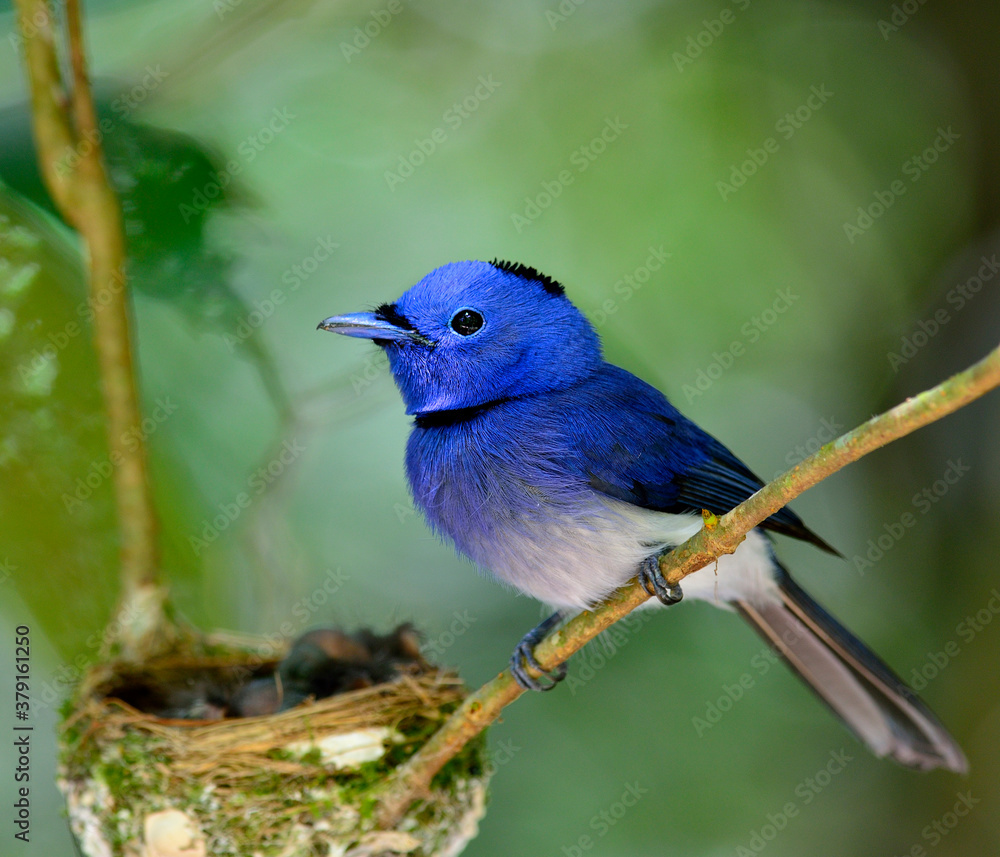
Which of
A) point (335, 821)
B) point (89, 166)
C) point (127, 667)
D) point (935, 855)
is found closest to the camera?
point (335, 821)

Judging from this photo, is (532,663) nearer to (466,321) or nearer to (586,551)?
(586,551)

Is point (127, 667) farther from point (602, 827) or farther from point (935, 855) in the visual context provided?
point (935, 855)

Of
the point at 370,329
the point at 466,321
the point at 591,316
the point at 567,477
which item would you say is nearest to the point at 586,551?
the point at 567,477

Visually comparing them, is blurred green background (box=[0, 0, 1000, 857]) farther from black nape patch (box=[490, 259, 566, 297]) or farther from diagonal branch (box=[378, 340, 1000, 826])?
diagonal branch (box=[378, 340, 1000, 826])

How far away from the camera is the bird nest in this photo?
283 centimetres

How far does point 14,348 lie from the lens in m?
3.68

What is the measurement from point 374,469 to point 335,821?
2.32 m

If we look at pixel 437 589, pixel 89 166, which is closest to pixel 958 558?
pixel 437 589

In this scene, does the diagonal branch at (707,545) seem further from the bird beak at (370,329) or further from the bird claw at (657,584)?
the bird beak at (370,329)

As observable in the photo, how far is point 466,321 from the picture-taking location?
3.05 meters

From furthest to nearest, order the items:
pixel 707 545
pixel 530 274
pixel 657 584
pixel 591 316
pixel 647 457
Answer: pixel 591 316
pixel 530 274
pixel 647 457
pixel 657 584
pixel 707 545

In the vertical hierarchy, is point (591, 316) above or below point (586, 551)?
above

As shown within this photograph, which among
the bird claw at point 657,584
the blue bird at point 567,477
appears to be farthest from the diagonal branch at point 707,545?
the blue bird at point 567,477

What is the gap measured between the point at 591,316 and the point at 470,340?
3.94ft
